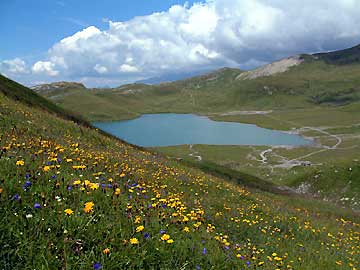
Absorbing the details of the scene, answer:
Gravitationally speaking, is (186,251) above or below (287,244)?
above

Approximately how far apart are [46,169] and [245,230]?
264 inches

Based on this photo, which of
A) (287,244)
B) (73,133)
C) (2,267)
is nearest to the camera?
(2,267)

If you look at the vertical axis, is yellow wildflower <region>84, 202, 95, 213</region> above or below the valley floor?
above

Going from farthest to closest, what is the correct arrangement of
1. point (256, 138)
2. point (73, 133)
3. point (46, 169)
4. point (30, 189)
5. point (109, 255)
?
point (256, 138), point (73, 133), point (46, 169), point (30, 189), point (109, 255)

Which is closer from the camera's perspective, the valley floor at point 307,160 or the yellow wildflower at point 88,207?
the yellow wildflower at point 88,207

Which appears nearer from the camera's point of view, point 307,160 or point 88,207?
point 88,207

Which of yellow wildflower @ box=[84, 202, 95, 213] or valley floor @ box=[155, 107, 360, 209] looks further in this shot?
valley floor @ box=[155, 107, 360, 209]

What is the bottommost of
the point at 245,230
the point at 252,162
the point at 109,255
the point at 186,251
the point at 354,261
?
the point at 252,162

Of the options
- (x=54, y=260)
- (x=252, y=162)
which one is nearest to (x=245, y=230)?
(x=54, y=260)

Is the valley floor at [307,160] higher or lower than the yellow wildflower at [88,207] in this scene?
lower

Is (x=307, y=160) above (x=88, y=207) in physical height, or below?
below

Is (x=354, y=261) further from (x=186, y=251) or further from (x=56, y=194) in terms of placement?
(x=56, y=194)

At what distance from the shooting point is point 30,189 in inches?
199

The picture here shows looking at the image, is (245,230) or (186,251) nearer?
(186,251)
